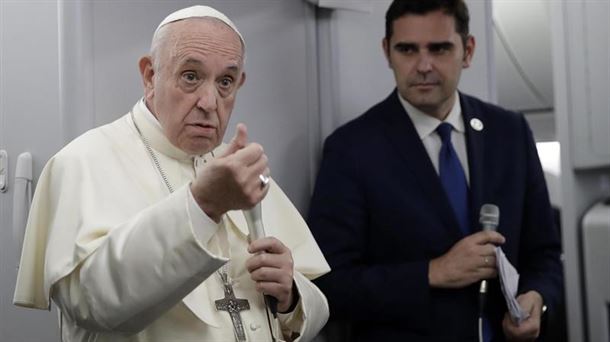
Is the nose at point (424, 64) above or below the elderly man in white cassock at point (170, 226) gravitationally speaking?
above

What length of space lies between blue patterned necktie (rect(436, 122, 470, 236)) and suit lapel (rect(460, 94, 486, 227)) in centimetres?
3

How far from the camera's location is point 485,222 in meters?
2.46

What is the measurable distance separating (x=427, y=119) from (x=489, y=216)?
0.53 m

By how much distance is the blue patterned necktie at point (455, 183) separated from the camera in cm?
270

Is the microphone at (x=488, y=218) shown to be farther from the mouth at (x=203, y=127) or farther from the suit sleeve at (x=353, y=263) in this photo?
the mouth at (x=203, y=127)

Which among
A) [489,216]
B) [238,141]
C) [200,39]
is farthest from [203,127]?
[489,216]

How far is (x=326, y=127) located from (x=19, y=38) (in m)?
1.33

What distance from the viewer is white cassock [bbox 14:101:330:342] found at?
5.36 feet

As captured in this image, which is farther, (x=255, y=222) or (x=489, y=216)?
(x=489, y=216)

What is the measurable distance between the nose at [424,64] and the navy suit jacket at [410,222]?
14 centimetres

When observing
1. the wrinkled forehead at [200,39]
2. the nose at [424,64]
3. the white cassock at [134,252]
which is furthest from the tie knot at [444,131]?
the wrinkled forehead at [200,39]

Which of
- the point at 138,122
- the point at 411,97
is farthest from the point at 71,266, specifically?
the point at 411,97

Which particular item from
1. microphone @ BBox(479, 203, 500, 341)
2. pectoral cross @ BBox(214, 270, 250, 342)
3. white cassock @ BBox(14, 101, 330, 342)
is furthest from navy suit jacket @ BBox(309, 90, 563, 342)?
pectoral cross @ BBox(214, 270, 250, 342)

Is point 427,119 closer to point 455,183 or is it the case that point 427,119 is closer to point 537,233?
point 455,183
